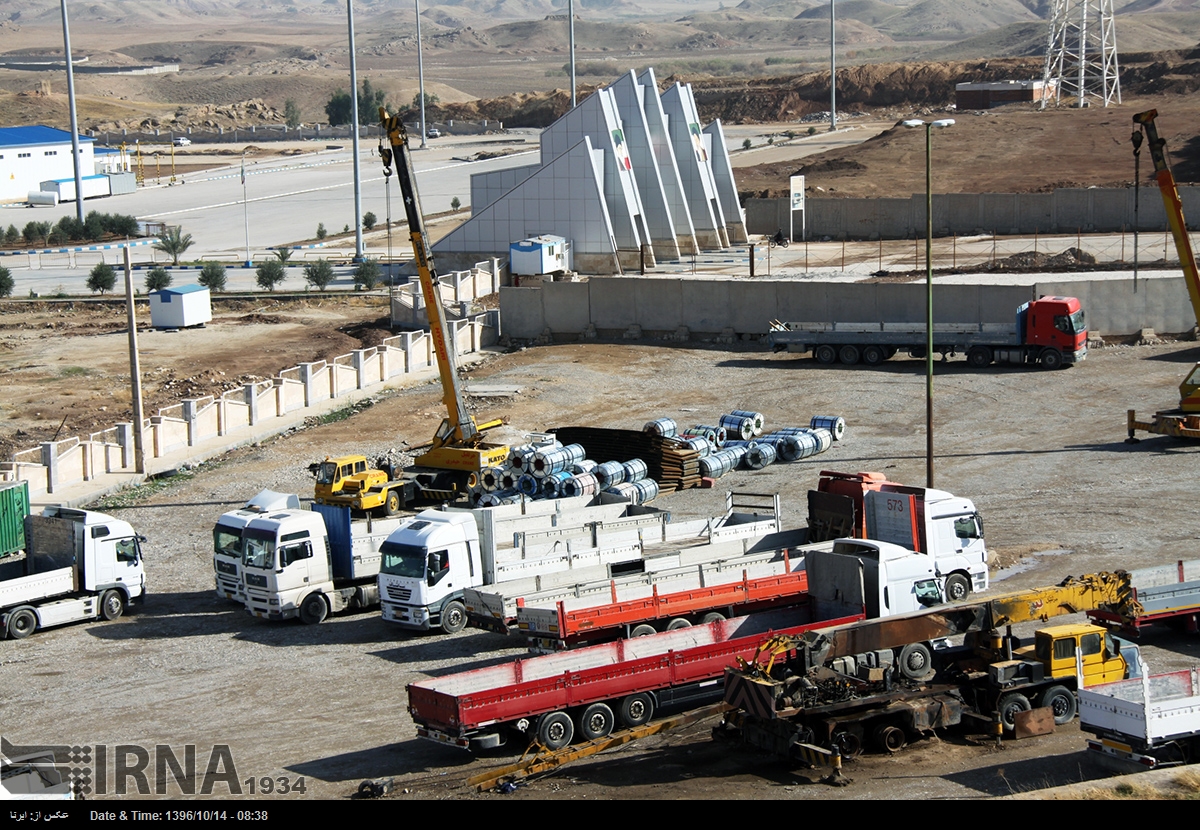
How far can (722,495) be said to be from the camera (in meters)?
34.7

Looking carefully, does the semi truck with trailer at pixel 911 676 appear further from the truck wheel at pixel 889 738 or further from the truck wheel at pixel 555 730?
the truck wheel at pixel 555 730

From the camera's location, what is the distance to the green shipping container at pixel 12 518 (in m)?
28.0

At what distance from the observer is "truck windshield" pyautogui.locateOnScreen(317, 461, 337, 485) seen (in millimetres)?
31188

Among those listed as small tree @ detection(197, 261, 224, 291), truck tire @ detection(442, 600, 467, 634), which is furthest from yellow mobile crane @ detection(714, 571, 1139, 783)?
small tree @ detection(197, 261, 224, 291)

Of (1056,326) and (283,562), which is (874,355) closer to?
(1056,326)

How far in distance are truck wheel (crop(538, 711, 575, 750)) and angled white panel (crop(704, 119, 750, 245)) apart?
57.3 m

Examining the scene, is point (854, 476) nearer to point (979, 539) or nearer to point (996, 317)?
point (979, 539)

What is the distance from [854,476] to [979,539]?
2960mm

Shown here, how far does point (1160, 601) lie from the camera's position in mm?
22109

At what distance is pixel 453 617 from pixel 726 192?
173ft

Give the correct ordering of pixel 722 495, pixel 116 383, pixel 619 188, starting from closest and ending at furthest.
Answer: pixel 722 495
pixel 116 383
pixel 619 188

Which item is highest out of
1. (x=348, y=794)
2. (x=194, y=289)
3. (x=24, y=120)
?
(x=24, y=120)

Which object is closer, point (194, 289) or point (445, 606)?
point (445, 606)
